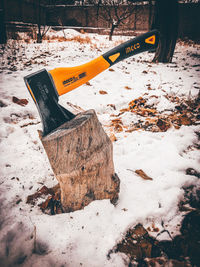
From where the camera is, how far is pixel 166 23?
4789mm

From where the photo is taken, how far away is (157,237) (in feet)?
3.43

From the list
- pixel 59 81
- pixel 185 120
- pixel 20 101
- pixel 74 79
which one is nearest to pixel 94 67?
pixel 74 79

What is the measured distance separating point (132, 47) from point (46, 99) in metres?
0.99

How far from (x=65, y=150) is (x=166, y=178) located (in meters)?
1.03

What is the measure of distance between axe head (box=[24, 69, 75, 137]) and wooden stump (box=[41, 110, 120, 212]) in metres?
0.14

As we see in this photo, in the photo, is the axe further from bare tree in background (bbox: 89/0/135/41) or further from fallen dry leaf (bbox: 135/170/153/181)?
bare tree in background (bbox: 89/0/135/41)

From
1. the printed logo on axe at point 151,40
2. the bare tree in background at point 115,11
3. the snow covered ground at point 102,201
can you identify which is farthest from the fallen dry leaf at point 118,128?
the bare tree in background at point 115,11

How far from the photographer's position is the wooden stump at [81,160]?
1.01m

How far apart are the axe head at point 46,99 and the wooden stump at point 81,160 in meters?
0.14

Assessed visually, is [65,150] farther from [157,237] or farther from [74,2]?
[74,2]

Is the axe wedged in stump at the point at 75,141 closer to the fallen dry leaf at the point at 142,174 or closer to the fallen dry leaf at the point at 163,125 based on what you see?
the fallen dry leaf at the point at 142,174

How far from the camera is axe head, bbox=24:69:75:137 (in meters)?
1.14

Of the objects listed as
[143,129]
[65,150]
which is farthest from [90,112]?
[143,129]

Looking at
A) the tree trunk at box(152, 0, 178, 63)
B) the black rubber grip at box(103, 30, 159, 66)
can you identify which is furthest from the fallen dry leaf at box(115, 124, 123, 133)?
the tree trunk at box(152, 0, 178, 63)
